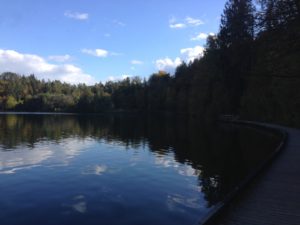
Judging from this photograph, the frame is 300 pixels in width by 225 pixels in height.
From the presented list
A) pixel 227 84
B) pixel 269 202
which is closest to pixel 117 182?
pixel 269 202

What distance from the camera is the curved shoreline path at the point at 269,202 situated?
8.72 metres

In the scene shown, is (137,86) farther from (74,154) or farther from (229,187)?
(229,187)

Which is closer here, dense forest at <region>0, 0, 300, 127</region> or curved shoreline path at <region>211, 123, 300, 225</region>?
curved shoreline path at <region>211, 123, 300, 225</region>

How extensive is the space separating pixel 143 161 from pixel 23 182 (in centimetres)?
890

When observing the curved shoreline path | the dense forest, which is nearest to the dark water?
the curved shoreline path

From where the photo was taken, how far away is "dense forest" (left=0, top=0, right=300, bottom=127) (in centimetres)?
1389

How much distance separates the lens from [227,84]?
6397 cm

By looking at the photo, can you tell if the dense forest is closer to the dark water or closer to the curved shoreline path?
the curved shoreline path

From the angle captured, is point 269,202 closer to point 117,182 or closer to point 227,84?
point 117,182

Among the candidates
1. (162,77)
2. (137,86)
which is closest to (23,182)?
(162,77)

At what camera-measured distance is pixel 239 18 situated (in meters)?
15.2

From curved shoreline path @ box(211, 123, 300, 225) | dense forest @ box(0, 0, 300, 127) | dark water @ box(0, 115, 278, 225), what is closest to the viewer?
curved shoreline path @ box(211, 123, 300, 225)

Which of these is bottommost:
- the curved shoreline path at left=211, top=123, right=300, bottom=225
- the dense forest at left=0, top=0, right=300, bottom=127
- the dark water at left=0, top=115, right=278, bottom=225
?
the dark water at left=0, top=115, right=278, bottom=225

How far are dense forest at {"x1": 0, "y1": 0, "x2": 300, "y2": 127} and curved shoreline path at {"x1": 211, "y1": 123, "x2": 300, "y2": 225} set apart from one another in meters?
4.13
